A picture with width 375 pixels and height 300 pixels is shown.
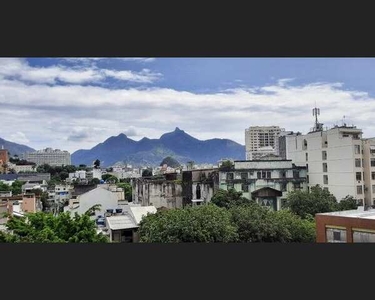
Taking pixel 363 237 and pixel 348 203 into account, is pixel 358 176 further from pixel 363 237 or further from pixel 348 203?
pixel 363 237

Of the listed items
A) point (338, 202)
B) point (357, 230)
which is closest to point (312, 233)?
point (338, 202)

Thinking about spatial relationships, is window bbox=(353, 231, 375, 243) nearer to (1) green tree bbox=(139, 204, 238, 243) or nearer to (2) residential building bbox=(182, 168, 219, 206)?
(1) green tree bbox=(139, 204, 238, 243)

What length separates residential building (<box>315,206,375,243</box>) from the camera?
398 cm

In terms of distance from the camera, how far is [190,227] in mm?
4441

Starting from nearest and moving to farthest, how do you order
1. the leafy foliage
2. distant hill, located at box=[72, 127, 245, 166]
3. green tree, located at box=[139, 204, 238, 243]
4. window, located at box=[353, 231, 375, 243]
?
window, located at box=[353, 231, 375, 243], green tree, located at box=[139, 204, 238, 243], distant hill, located at box=[72, 127, 245, 166], the leafy foliage

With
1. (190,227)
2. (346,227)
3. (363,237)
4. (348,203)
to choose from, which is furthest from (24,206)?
(348,203)

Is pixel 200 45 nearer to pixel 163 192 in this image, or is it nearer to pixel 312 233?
pixel 163 192

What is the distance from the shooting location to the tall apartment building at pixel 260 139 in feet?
16.4

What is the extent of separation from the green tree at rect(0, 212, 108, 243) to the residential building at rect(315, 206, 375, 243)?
2.44 m

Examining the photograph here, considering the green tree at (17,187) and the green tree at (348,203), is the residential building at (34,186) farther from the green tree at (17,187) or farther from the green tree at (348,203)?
the green tree at (348,203)

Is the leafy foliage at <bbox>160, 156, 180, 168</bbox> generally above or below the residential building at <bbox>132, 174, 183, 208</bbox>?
above

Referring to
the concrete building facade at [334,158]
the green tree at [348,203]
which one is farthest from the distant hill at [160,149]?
the green tree at [348,203]

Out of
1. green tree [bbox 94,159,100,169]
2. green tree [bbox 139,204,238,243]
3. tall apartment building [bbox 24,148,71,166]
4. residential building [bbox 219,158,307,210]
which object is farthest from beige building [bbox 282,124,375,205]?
tall apartment building [bbox 24,148,71,166]

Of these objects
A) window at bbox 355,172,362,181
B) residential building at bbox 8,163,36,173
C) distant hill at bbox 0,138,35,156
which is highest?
distant hill at bbox 0,138,35,156
